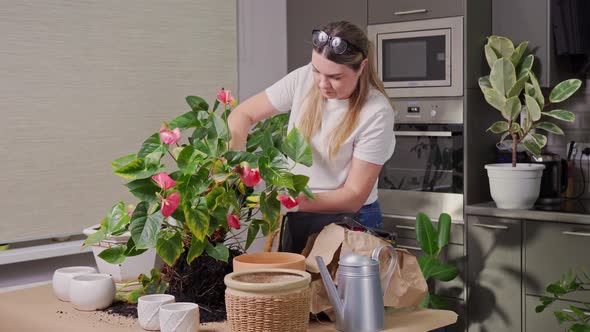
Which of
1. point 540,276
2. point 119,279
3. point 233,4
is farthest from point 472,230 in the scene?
point 119,279

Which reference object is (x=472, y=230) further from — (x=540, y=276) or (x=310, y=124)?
(x=310, y=124)

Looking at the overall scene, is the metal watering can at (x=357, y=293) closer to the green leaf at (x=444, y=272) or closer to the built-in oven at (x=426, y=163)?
the green leaf at (x=444, y=272)

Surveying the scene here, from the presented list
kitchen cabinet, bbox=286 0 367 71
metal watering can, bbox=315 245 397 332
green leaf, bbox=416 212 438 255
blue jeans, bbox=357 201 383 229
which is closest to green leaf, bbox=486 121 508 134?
green leaf, bbox=416 212 438 255

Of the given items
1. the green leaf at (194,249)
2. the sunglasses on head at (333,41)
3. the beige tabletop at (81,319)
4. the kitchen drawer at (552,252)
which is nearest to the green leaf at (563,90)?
the kitchen drawer at (552,252)

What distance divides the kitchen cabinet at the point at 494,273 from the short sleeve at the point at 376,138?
1.37 meters

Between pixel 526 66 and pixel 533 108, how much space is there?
0.23 m

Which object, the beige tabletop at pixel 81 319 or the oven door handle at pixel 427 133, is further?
the oven door handle at pixel 427 133

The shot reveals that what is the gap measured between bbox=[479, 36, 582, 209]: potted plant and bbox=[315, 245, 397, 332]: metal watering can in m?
Answer: 2.03

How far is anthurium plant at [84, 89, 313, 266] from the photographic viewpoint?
1.82 metres

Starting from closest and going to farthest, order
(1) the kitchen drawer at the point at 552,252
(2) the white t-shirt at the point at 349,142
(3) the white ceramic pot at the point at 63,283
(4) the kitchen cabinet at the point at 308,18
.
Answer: (3) the white ceramic pot at the point at 63,283
(2) the white t-shirt at the point at 349,142
(1) the kitchen drawer at the point at 552,252
(4) the kitchen cabinet at the point at 308,18

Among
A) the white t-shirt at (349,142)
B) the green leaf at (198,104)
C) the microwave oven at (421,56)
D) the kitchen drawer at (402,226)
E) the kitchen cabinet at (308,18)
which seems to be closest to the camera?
the green leaf at (198,104)

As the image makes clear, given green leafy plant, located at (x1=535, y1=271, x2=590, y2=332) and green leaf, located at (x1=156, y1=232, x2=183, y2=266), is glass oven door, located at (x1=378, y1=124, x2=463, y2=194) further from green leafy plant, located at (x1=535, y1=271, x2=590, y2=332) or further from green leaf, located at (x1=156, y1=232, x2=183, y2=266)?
green leaf, located at (x1=156, y1=232, x2=183, y2=266)

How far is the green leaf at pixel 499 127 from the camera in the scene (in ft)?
12.1

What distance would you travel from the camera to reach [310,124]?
2529 millimetres
